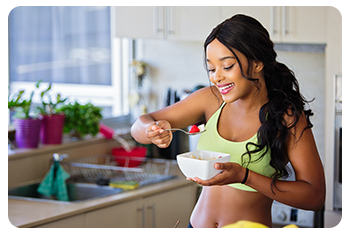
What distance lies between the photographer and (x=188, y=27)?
2.53m

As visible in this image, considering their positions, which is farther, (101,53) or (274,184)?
(101,53)

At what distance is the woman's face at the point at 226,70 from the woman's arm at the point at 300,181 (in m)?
→ 0.23

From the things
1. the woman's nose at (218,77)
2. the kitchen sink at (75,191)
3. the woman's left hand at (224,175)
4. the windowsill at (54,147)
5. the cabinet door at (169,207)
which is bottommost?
the cabinet door at (169,207)

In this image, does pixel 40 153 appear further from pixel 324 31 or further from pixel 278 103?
pixel 324 31

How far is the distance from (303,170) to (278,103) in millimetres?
234

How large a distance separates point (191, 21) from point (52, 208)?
1.41 m

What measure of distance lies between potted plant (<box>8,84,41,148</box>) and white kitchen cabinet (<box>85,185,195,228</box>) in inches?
25.7

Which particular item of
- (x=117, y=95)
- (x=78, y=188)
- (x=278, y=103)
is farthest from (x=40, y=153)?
(x=278, y=103)

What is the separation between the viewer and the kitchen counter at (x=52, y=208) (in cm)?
175

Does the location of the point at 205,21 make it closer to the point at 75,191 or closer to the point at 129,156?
the point at 129,156

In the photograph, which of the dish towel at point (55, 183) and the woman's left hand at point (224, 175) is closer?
the woman's left hand at point (224, 175)

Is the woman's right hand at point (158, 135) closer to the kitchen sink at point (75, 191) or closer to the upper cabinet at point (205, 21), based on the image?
the kitchen sink at point (75, 191)

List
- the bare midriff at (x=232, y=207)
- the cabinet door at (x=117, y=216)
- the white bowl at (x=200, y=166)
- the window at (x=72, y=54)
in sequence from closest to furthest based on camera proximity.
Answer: the white bowl at (x=200, y=166)
the bare midriff at (x=232, y=207)
the cabinet door at (x=117, y=216)
the window at (x=72, y=54)

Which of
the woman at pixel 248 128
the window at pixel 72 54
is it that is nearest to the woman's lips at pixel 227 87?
the woman at pixel 248 128
